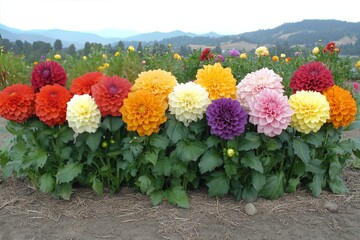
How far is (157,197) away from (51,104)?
1126mm

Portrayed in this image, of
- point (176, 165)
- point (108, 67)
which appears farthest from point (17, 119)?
point (108, 67)

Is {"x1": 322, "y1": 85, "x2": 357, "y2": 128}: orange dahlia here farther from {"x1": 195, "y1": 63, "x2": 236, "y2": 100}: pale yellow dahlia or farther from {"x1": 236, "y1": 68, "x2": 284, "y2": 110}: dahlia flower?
{"x1": 195, "y1": 63, "x2": 236, "y2": 100}: pale yellow dahlia

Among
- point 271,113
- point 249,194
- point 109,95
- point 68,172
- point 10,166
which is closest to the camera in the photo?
point 271,113

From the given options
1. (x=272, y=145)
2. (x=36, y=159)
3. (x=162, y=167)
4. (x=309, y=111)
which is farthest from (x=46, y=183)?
(x=309, y=111)

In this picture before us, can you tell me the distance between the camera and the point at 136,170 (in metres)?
3.10

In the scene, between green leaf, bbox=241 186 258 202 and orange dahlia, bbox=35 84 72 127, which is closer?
orange dahlia, bbox=35 84 72 127

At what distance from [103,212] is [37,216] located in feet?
1.75

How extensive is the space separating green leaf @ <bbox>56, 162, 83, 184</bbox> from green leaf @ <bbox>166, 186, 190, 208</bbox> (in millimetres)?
753

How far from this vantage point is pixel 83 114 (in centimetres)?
294

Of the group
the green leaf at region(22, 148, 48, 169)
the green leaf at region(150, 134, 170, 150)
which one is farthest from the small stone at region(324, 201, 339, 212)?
the green leaf at region(22, 148, 48, 169)

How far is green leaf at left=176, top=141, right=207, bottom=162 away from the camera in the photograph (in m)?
2.95

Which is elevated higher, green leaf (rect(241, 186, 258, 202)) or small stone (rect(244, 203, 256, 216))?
green leaf (rect(241, 186, 258, 202))

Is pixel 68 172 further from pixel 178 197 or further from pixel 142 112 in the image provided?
pixel 178 197

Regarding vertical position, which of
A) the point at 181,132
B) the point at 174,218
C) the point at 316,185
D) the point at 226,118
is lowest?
the point at 174,218
